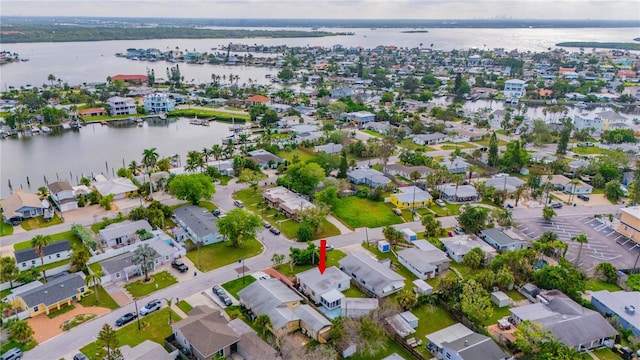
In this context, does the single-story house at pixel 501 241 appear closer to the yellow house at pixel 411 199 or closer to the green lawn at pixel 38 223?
the yellow house at pixel 411 199

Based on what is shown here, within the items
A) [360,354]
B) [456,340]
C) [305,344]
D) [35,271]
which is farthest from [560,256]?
[35,271]

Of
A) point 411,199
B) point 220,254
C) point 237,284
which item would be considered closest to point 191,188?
point 220,254

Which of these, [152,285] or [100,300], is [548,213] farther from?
[100,300]

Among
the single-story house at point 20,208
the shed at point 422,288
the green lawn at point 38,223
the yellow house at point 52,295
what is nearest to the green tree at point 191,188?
the green lawn at point 38,223

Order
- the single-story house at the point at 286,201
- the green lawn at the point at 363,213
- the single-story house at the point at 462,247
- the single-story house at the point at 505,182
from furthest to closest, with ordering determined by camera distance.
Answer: the single-story house at the point at 505,182 < the single-story house at the point at 286,201 < the green lawn at the point at 363,213 < the single-story house at the point at 462,247

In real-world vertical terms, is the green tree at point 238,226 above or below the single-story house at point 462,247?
above

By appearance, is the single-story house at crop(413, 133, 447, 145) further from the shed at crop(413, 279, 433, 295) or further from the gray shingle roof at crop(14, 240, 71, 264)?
the gray shingle roof at crop(14, 240, 71, 264)

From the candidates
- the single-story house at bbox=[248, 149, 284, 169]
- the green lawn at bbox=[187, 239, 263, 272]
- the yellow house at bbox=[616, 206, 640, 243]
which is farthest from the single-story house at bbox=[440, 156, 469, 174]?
the green lawn at bbox=[187, 239, 263, 272]
